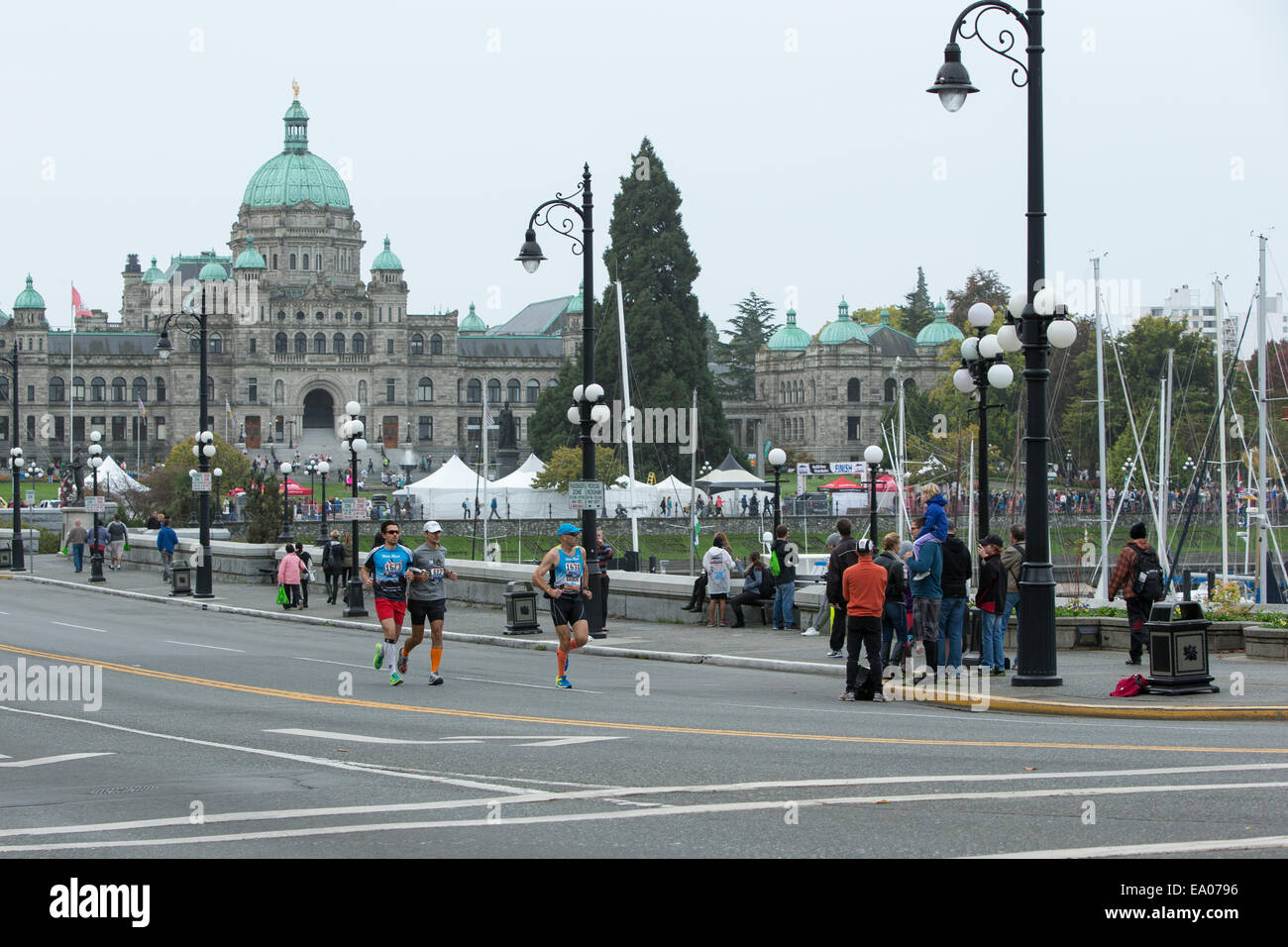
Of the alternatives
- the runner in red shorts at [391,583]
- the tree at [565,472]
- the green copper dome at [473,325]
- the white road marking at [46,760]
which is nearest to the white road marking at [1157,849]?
the white road marking at [46,760]

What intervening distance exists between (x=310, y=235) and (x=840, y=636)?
13749cm

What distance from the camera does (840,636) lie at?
2064 cm

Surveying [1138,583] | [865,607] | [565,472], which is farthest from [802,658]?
[565,472]

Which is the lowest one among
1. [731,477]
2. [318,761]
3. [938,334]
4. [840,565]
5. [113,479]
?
[318,761]

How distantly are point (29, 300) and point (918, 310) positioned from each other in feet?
310

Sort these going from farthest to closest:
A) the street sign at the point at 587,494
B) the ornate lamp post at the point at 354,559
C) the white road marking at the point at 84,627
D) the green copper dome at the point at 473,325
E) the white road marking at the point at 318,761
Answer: the green copper dome at the point at 473,325 → the ornate lamp post at the point at 354,559 → the white road marking at the point at 84,627 → the street sign at the point at 587,494 → the white road marking at the point at 318,761

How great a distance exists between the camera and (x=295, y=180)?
153 m

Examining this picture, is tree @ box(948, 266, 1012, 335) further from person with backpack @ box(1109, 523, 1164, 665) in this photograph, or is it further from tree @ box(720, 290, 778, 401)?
person with backpack @ box(1109, 523, 1164, 665)

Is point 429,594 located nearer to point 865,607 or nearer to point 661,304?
point 865,607

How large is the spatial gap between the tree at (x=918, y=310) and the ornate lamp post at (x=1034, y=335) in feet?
522

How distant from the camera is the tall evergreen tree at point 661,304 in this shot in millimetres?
87000

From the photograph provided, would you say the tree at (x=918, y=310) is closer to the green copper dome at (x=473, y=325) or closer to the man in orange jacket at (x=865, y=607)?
the green copper dome at (x=473, y=325)
